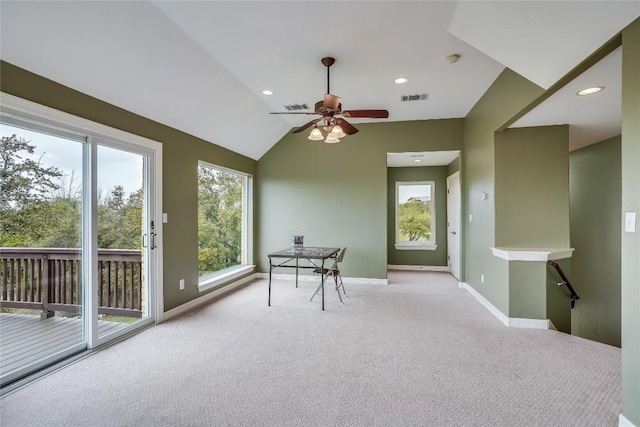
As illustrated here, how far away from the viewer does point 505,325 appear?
11.7ft

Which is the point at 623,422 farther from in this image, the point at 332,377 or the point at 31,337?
the point at 31,337

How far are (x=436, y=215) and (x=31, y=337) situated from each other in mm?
6834

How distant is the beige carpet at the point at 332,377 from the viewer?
1.96m

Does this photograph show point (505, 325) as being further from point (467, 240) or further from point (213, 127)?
point (213, 127)

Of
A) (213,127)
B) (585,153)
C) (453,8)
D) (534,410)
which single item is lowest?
(534,410)

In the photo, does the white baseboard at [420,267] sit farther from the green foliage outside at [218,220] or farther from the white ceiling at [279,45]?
the white ceiling at [279,45]

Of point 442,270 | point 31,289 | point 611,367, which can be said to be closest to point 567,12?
point 611,367

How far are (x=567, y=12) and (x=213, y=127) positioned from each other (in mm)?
3963

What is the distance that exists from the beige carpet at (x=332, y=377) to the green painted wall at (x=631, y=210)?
33 centimetres

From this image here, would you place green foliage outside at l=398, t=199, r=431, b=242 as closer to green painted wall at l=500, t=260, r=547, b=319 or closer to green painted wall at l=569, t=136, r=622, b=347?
green painted wall at l=569, t=136, r=622, b=347

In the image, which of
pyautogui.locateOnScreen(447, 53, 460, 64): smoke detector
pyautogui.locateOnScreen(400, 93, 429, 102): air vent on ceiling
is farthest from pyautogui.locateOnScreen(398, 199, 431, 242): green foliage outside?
pyautogui.locateOnScreen(447, 53, 460, 64): smoke detector

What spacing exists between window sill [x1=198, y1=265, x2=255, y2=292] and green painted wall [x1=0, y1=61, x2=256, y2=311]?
0.17m

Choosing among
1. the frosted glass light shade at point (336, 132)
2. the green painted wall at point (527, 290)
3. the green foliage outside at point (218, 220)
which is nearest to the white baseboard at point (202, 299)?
the green foliage outside at point (218, 220)

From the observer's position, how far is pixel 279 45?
3029 mm
